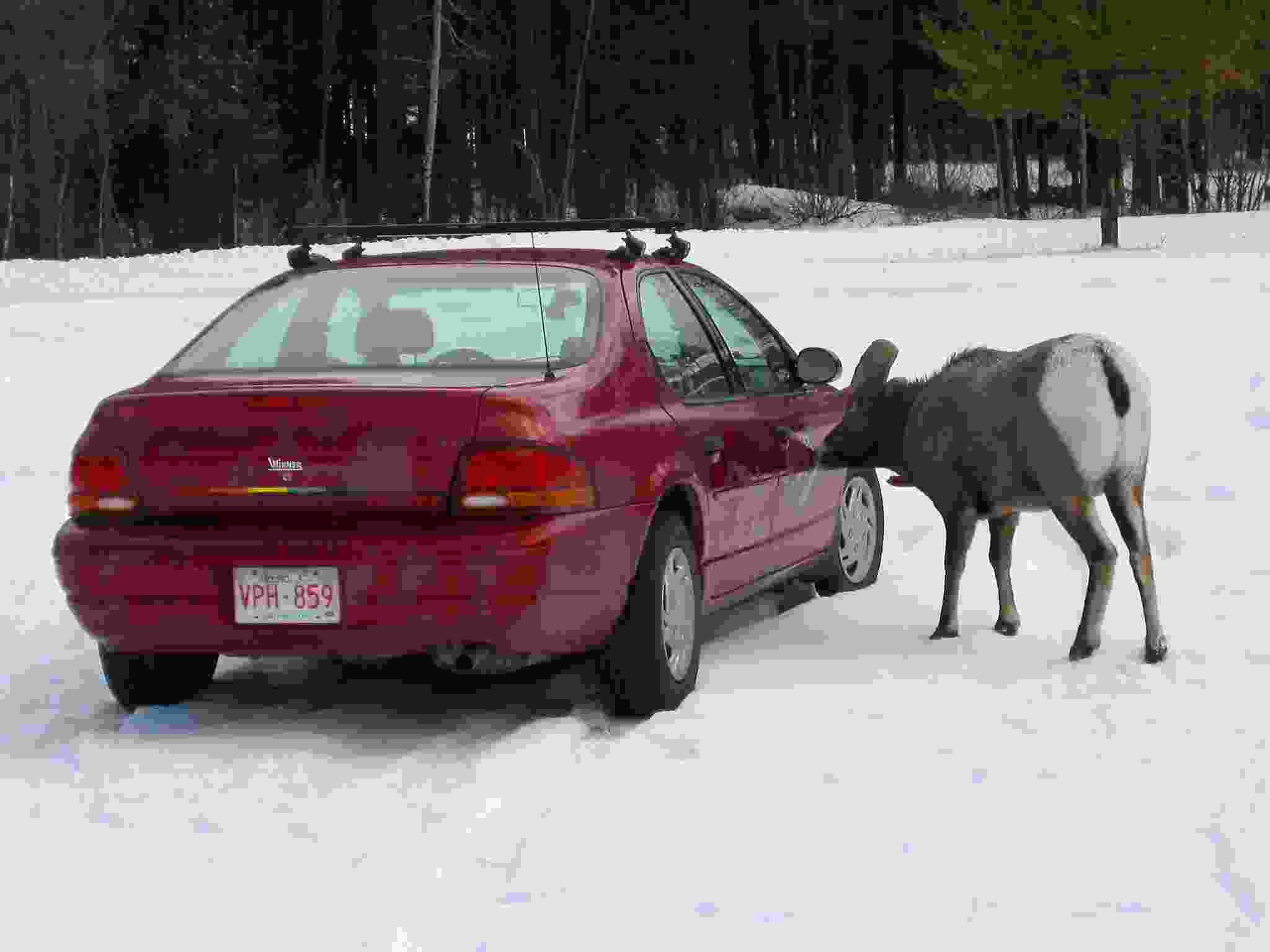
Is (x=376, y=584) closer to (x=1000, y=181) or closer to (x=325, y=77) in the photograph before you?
(x=1000, y=181)

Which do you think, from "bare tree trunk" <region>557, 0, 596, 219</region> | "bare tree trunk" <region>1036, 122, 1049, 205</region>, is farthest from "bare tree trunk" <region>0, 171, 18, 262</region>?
"bare tree trunk" <region>1036, 122, 1049, 205</region>

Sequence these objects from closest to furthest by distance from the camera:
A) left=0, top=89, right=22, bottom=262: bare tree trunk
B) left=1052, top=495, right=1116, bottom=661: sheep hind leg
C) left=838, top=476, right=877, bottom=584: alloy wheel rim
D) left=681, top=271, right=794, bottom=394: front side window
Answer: left=1052, top=495, right=1116, bottom=661: sheep hind leg → left=681, top=271, right=794, bottom=394: front side window → left=838, top=476, right=877, bottom=584: alloy wheel rim → left=0, top=89, right=22, bottom=262: bare tree trunk

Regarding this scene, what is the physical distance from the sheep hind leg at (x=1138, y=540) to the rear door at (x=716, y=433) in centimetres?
132

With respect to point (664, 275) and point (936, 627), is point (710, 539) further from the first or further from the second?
point (936, 627)

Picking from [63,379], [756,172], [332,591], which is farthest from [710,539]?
[756,172]

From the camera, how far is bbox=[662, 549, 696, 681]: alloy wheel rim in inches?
273

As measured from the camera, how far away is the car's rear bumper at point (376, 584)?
6.10m

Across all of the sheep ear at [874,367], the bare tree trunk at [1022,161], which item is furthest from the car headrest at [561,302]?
the bare tree trunk at [1022,161]

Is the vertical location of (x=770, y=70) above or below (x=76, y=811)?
above


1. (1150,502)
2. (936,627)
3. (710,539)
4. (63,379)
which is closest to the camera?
(710,539)

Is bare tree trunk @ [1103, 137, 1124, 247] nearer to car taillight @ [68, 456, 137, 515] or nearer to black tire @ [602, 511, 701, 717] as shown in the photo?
black tire @ [602, 511, 701, 717]

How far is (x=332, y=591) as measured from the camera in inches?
243

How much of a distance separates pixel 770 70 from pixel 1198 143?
18.3m

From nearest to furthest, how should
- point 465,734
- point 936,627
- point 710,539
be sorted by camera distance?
point 465,734 → point 710,539 → point 936,627
